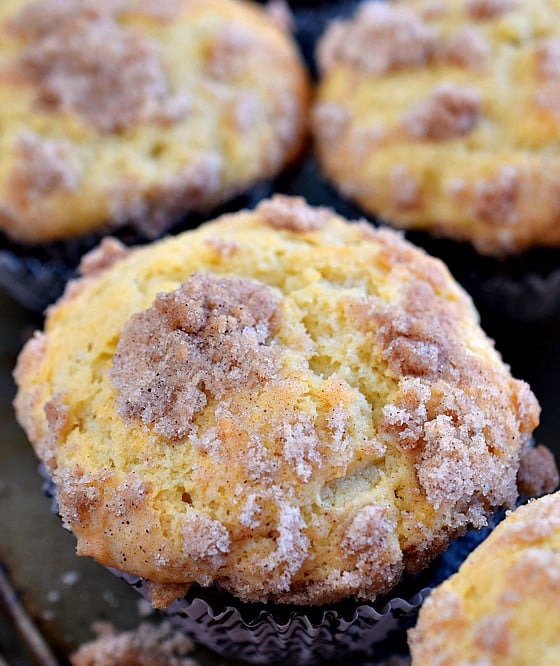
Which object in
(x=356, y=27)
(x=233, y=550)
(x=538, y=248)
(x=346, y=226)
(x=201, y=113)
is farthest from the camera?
(x=356, y=27)

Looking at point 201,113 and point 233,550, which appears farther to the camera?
point 201,113

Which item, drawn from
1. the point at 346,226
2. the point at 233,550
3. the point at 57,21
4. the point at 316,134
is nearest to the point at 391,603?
the point at 233,550

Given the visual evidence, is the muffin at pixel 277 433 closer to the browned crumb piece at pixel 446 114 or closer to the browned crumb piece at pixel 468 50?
the browned crumb piece at pixel 446 114

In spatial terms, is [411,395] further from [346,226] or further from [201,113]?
[201,113]

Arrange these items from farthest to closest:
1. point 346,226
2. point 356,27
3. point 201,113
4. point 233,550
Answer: point 356,27
point 201,113
point 346,226
point 233,550

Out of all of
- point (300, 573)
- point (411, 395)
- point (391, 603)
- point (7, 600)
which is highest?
point (411, 395)

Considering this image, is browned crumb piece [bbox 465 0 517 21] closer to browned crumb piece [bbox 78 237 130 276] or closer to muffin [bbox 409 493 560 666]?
browned crumb piece [bbox 78 237 130 276]
